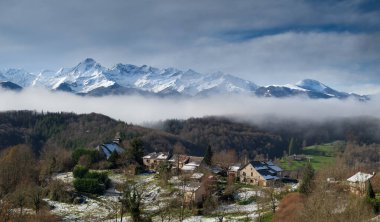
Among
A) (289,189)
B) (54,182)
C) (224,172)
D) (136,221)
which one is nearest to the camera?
(136,221)

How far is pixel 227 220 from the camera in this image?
5853 cm

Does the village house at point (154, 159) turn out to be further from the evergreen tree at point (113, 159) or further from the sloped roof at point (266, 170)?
the sloped roof at point (266, 170)

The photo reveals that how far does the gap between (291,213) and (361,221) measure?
52.6 ft

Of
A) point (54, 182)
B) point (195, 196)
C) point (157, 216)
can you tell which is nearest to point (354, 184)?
point (195, 196)

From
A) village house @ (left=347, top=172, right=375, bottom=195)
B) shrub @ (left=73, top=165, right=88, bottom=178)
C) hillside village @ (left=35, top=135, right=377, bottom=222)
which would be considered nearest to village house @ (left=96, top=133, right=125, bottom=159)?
hillside village @ (left=35, top=135, right=377, bottom=222)

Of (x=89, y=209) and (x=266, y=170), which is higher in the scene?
(x=266, y=170)

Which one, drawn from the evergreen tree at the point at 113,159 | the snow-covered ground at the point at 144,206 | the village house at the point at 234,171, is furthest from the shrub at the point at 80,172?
the village house at the point at 234,171

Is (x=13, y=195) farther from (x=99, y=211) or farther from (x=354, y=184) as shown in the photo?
(x=354, y=184)

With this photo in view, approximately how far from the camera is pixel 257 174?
279 ft

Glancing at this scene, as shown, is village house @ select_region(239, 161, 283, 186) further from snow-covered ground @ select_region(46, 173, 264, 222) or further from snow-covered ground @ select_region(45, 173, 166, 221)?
snow-covered ground @ select_region(45, 173, 166, 221)

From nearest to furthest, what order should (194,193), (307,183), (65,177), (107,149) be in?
(307,183)
(194,193)
(65,177)
(107,149)

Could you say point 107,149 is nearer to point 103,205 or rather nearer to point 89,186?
point 89,186

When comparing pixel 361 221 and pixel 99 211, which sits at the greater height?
pixel 361 221

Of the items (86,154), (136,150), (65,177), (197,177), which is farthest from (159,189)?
(86,154)
